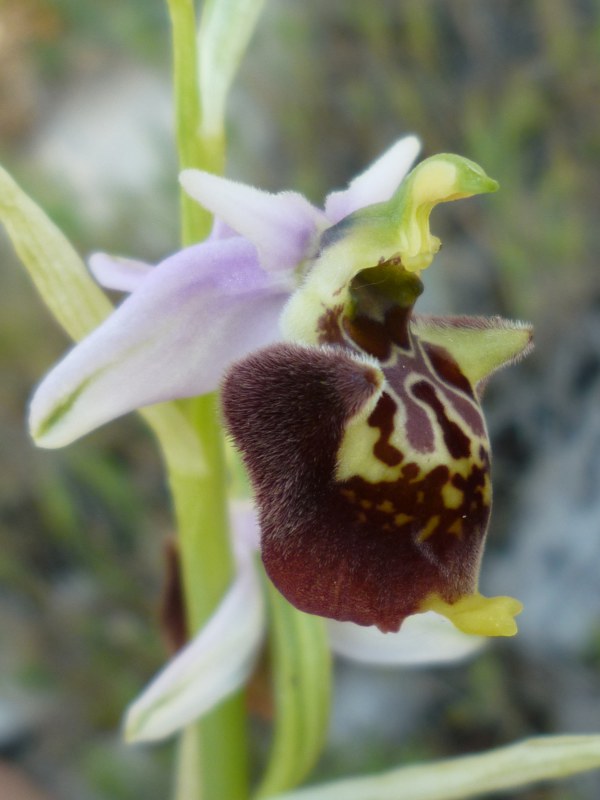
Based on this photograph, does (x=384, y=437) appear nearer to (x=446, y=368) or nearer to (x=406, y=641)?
(x=446, y=368)

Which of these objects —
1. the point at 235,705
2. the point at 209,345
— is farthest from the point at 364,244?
the point at 235,705

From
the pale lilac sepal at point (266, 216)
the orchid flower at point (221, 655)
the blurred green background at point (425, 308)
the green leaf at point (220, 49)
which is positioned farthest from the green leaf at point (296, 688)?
the blurred green background at point (425, 308)

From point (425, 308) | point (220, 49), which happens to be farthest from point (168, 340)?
point (425, 308)

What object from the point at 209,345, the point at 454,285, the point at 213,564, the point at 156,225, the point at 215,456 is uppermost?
the point at 209,345

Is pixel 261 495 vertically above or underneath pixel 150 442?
above

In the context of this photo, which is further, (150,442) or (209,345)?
(150,442)

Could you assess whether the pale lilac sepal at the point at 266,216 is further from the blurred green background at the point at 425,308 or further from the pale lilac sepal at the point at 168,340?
the blurred green background at the point at 425,308

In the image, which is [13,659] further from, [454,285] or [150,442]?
[454,285]

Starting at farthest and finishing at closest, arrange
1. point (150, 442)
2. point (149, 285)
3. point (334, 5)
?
point (334, 5) → point (150, 442) → point (149, 285)
